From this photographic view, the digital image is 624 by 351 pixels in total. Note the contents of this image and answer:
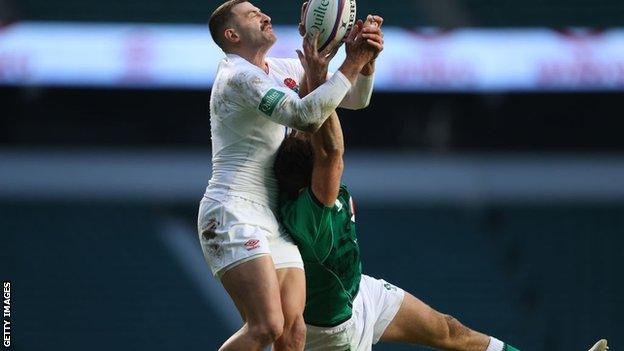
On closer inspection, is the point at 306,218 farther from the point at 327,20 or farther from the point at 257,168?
the point at 327,20

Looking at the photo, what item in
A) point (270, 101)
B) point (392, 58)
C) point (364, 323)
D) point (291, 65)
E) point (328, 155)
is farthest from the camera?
point (392, 58)

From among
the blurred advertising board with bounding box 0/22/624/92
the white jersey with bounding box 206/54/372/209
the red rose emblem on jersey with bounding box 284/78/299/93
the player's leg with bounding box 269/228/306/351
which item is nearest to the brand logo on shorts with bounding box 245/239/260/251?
the player's leg with bounding box 269/228/306/351

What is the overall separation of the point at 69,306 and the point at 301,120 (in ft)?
22.6

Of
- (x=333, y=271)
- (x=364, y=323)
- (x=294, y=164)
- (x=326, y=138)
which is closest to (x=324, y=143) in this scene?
(x=326, y=138)

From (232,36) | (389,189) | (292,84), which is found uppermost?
(232,36)

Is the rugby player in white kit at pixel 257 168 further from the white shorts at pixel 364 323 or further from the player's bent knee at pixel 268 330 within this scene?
the white shorts at pixel 364 323

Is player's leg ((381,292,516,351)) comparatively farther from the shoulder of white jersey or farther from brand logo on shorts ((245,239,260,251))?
the shoulder of white jersey

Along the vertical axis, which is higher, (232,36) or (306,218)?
(232,36)

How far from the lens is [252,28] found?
209 inches

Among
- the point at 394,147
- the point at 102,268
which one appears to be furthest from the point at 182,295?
the point at 394,147

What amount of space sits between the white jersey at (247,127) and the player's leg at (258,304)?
36 centimetres

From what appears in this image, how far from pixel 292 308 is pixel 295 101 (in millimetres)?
862

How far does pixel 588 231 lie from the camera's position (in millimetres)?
11688

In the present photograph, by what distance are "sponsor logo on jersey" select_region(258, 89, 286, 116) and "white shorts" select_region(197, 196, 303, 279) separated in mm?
415
